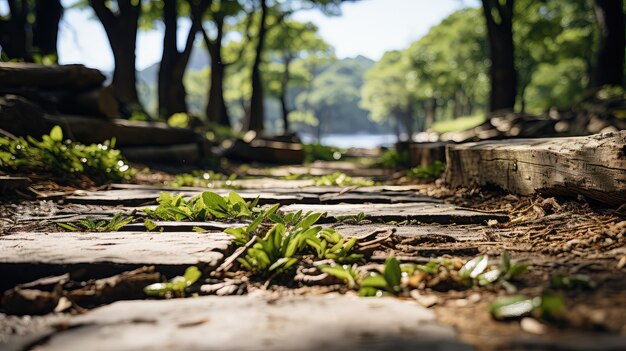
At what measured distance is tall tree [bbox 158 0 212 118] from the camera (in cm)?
1255

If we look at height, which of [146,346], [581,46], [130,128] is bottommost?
[146,346]

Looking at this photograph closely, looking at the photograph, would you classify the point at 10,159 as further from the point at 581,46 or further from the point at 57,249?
the point at 581,46

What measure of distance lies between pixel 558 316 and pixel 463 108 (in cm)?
4214

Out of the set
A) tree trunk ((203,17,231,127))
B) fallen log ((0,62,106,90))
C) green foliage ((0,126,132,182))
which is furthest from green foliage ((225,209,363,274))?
tree trunk ((203,17,231,127))

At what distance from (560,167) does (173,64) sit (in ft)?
39.3

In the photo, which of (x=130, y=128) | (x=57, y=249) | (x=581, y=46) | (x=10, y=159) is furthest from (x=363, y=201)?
(x=581, y=46)

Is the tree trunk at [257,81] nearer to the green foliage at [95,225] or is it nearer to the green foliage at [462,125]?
the green foliage at [462,125]

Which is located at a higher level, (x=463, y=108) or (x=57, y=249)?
(x=463, y=108)

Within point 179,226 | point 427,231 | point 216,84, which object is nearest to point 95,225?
point 179,226

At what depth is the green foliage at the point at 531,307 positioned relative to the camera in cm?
121

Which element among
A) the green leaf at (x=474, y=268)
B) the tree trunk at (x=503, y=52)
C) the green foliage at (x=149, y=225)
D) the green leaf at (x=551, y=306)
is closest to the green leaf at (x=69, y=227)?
the green foliage at (x=149, y=225)

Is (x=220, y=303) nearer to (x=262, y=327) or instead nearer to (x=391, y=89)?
(x=262, y=327)

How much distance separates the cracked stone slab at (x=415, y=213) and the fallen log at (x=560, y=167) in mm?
377

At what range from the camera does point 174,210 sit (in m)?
2.97
